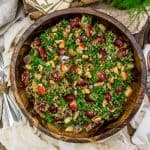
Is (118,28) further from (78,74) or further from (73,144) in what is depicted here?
(73,144)

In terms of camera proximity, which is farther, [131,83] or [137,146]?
[137,146]

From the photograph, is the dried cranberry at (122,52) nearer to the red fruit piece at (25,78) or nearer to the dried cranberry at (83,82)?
the dried cranberry at (83,82)

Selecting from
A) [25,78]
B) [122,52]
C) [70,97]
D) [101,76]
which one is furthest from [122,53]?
[25,78]

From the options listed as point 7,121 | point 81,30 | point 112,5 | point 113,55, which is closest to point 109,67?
point 113,55

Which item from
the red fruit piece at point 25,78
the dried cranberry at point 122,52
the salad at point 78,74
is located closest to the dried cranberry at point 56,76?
the salad at point 78,74

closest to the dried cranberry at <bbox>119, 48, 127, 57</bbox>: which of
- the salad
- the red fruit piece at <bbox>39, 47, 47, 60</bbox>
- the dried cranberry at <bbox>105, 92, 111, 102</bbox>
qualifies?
the salad

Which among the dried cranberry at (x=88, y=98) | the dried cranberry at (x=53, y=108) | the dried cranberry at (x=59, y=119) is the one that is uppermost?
the dried cranberry at (x=53, y=108)

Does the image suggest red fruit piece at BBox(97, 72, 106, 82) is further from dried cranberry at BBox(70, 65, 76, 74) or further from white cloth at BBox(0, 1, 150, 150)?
white cloth at BBox(0, 1, 150, 150)

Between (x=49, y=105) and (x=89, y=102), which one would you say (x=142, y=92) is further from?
(x=49, y=105)
